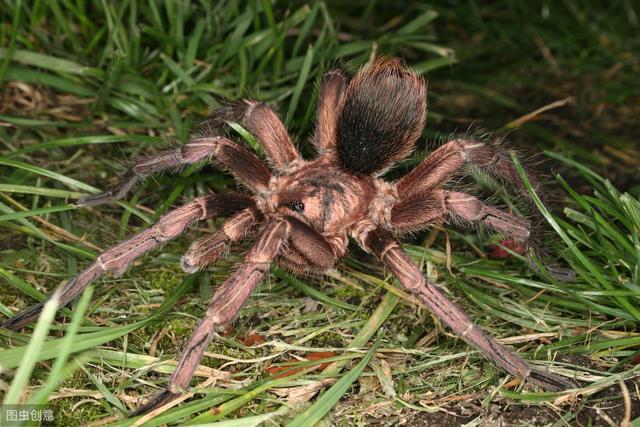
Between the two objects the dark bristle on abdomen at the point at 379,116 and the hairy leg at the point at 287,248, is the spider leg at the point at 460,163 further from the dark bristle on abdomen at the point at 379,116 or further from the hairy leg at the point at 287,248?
the hairy leg at the point at 287,248

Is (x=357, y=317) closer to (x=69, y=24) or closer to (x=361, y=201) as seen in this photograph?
(x=361, y=201)

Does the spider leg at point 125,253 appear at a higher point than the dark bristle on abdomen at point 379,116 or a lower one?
lower

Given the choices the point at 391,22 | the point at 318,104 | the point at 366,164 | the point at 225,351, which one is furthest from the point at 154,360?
the point at 391,22

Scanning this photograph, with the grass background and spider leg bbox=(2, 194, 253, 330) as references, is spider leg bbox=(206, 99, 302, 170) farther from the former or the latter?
spider leg bbox=(2, 194, 253, 330)

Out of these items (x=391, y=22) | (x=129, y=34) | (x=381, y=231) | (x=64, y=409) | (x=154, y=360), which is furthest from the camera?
(x=391, y=22)

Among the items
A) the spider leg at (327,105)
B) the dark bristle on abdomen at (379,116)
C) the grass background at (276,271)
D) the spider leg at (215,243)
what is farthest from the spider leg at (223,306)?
the spider leg at (327,105)

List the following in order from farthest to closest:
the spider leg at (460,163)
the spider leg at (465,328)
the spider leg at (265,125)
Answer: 1. the spider leg at (265,125)
2. the spider leg at (460,163)
3. the spider leg at (465,328)

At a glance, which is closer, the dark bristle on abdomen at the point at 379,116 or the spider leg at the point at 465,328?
the spider leg at the point at 465,328

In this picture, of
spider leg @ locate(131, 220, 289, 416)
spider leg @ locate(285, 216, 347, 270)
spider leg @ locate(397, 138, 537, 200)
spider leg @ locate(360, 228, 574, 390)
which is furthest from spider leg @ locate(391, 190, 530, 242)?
spider leg @ locate(131, 220, 289, 416)
